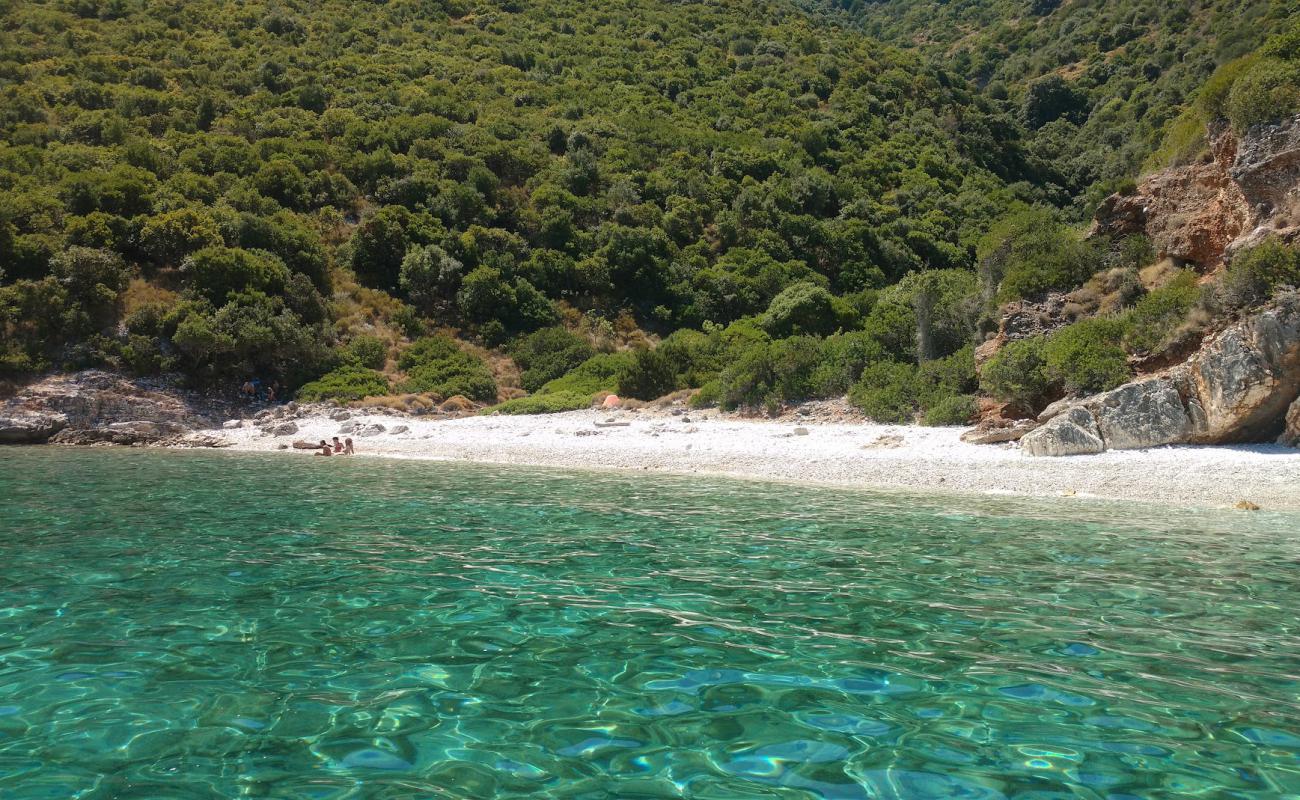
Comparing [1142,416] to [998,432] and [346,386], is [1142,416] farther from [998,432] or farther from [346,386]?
[346,386]

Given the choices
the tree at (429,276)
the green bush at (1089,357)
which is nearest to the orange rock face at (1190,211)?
the green bush at (1089,357)

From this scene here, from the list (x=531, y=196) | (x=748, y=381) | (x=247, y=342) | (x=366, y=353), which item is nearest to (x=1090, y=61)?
(x=531, y=196)

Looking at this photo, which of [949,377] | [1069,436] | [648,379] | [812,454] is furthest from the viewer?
[648,379]

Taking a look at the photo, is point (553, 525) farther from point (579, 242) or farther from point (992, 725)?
point (579, 242)

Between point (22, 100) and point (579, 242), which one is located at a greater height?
point (22, 100)

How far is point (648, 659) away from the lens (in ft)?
15.9

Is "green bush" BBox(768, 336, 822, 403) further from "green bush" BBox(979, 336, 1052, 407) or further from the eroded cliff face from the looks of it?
the eroded cliff face

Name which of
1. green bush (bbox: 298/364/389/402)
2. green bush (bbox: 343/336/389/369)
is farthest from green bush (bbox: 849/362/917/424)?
green bush (bbox: 343/336/389/369)

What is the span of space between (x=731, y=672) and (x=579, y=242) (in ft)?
133

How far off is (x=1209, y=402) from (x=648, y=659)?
44.5ft

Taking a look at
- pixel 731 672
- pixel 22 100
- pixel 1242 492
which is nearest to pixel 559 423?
pixel 1242 492

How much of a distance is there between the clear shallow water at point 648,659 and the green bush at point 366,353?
21856 millimetres

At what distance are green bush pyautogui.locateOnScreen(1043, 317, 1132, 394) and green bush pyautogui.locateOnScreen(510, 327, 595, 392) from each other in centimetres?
2061

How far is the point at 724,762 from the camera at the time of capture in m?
3.43
